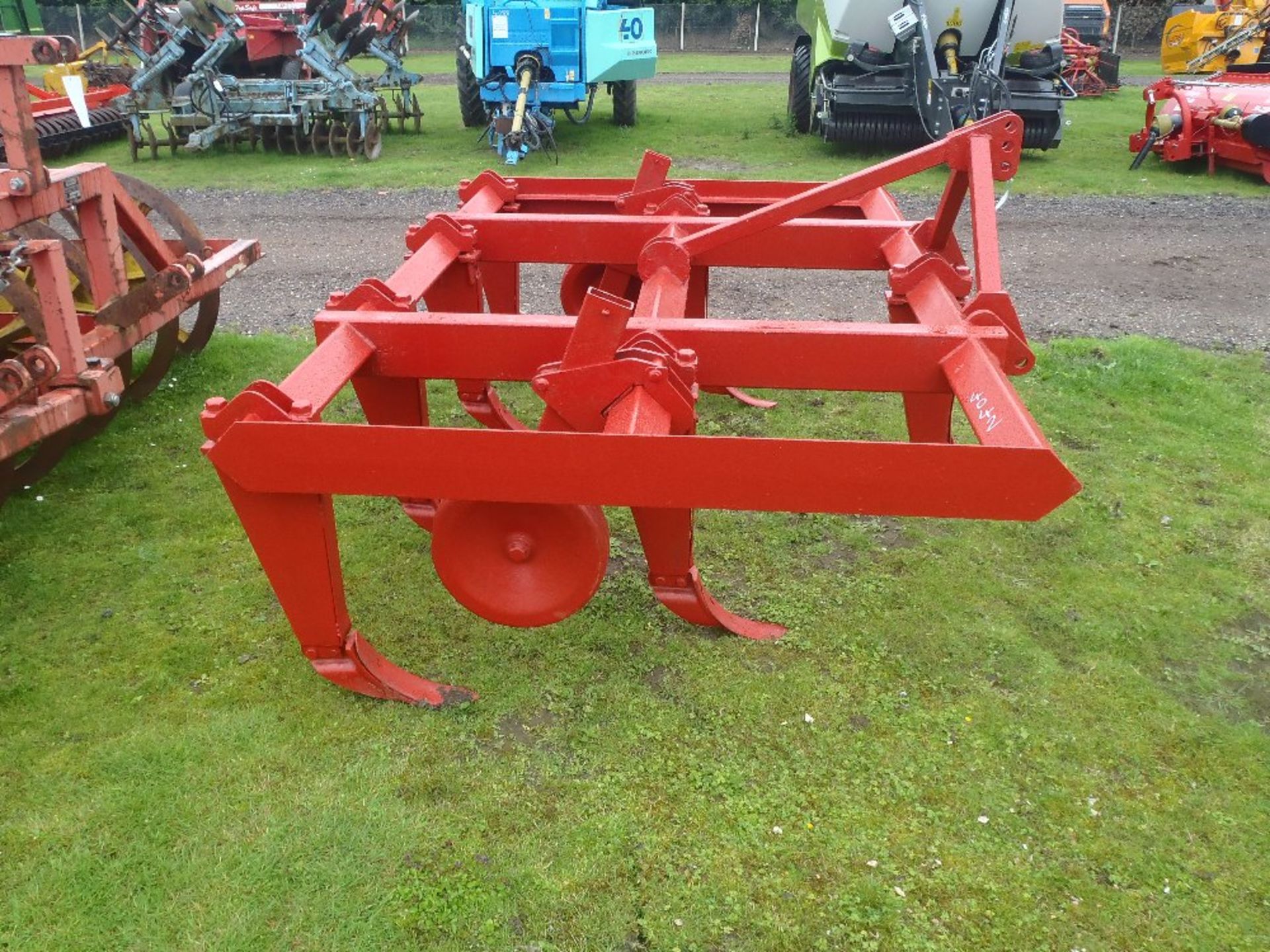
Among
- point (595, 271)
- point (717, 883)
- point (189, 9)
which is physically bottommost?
point (717, 883)

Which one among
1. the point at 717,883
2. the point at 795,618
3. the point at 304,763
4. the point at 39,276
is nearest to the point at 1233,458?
the point at 795,618

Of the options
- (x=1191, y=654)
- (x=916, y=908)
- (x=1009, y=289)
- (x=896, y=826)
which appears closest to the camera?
(x=916, y=908)

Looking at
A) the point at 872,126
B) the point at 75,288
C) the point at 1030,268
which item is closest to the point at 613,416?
the point at 75,288

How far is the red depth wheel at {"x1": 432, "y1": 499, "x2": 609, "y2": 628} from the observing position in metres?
2.40

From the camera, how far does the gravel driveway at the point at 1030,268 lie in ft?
20.1

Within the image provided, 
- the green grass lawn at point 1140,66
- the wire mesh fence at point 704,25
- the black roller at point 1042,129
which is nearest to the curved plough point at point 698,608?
the black roller at point 1042,129

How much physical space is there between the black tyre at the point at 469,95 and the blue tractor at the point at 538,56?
1206mm

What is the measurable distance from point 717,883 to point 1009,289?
540cm

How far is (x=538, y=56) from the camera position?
10320 millimetres

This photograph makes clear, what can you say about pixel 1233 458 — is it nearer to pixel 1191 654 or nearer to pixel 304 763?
pixel 1191 654

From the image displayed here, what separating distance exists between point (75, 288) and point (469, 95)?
28.8 feet

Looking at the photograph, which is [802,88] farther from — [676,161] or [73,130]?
[73,130]

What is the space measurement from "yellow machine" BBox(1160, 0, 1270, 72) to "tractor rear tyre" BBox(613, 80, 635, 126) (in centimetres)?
795

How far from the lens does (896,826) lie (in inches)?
94.5
